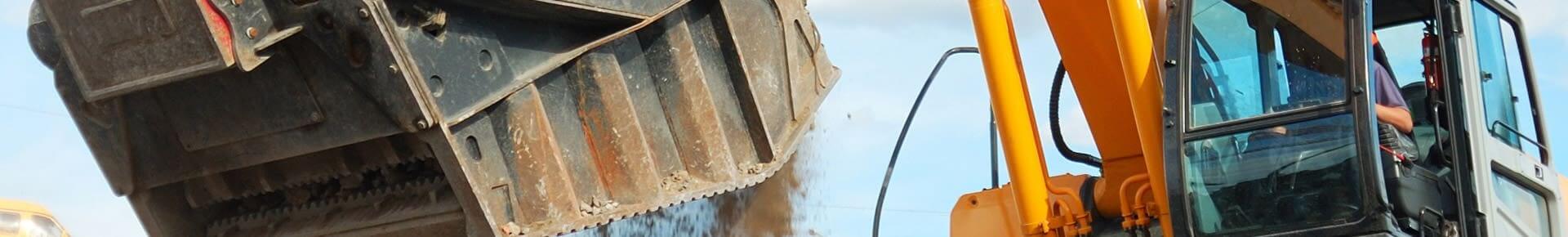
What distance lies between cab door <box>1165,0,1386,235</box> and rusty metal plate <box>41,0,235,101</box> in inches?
85.2

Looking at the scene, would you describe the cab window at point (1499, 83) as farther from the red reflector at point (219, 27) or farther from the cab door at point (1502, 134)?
the red reflector at point (219, 27)

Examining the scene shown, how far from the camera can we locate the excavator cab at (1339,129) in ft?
13.1

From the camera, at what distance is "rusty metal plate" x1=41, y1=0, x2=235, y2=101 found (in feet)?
13.4

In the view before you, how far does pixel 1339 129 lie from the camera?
13.1 ft

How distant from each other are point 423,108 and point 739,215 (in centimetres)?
184

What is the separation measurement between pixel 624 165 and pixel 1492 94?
2.20 meters

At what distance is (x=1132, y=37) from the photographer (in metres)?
4.46

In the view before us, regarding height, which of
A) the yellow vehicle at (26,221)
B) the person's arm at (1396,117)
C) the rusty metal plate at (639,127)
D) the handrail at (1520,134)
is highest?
the rusty metal plate at (639,127)

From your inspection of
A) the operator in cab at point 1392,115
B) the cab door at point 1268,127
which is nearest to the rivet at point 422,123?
the cab door at point 1268,127

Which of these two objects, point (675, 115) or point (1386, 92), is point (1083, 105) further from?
point (675, 115)

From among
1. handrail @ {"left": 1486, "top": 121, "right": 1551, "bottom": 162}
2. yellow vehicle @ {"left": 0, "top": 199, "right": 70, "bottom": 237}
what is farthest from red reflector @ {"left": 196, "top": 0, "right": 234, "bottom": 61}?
yellow vehicle @ {"left": 0, "top": 199, "right": 70, "bottom": 237}

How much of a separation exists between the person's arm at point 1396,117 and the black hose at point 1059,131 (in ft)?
3.13

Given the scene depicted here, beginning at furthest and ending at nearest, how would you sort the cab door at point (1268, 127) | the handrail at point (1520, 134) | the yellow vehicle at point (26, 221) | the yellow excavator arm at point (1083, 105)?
the yellow vehicle at point (26, 221)
the yellow excavator arm at point (1083, 105)
the handrail at point (1520, 134)
the cab door at point (1268, 127)

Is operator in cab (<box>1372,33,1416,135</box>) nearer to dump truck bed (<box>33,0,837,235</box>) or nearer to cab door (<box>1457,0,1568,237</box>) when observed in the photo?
cab door (<box>1457,0,1568,237</box>)
